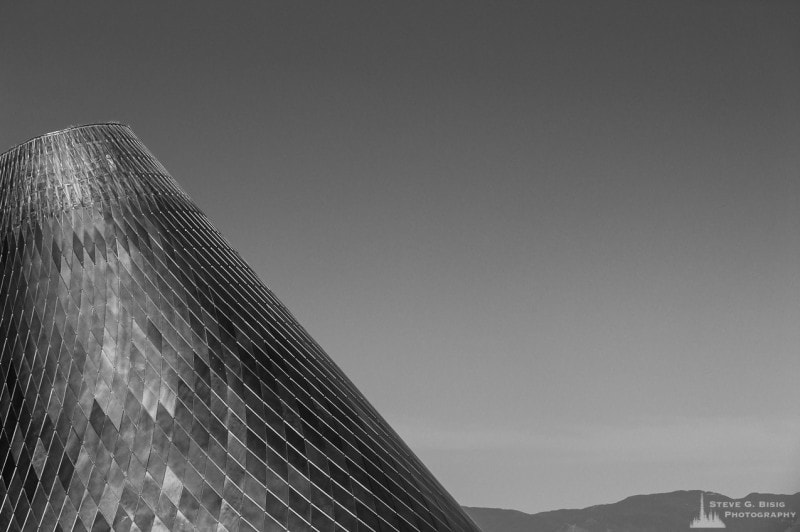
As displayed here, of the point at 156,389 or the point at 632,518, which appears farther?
the point at 632,518

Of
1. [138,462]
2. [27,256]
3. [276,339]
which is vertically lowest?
[138,462]

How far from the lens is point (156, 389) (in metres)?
24.0

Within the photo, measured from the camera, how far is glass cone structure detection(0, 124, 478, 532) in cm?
2245

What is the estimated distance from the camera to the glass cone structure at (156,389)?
22.5m

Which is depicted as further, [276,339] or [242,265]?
[242,265]

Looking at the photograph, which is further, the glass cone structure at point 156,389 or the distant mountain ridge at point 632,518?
the distant mountain ridge at point 632,518

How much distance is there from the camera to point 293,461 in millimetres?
22938

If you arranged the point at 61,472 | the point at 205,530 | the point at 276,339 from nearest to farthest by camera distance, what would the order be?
1. the point at 205,530
2. the point at 61,472
3. the point at 276,339

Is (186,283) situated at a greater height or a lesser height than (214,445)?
greater

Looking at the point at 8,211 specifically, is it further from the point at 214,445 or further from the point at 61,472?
the point at 214,445

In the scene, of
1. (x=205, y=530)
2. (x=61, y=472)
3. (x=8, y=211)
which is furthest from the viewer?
(x=8, y=211)

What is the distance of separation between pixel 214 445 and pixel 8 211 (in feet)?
39.5

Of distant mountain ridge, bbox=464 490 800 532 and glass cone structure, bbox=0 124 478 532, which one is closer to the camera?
glass cone structure, bbox=0 124 478 532

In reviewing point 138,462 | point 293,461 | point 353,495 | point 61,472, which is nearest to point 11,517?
point 61,472
